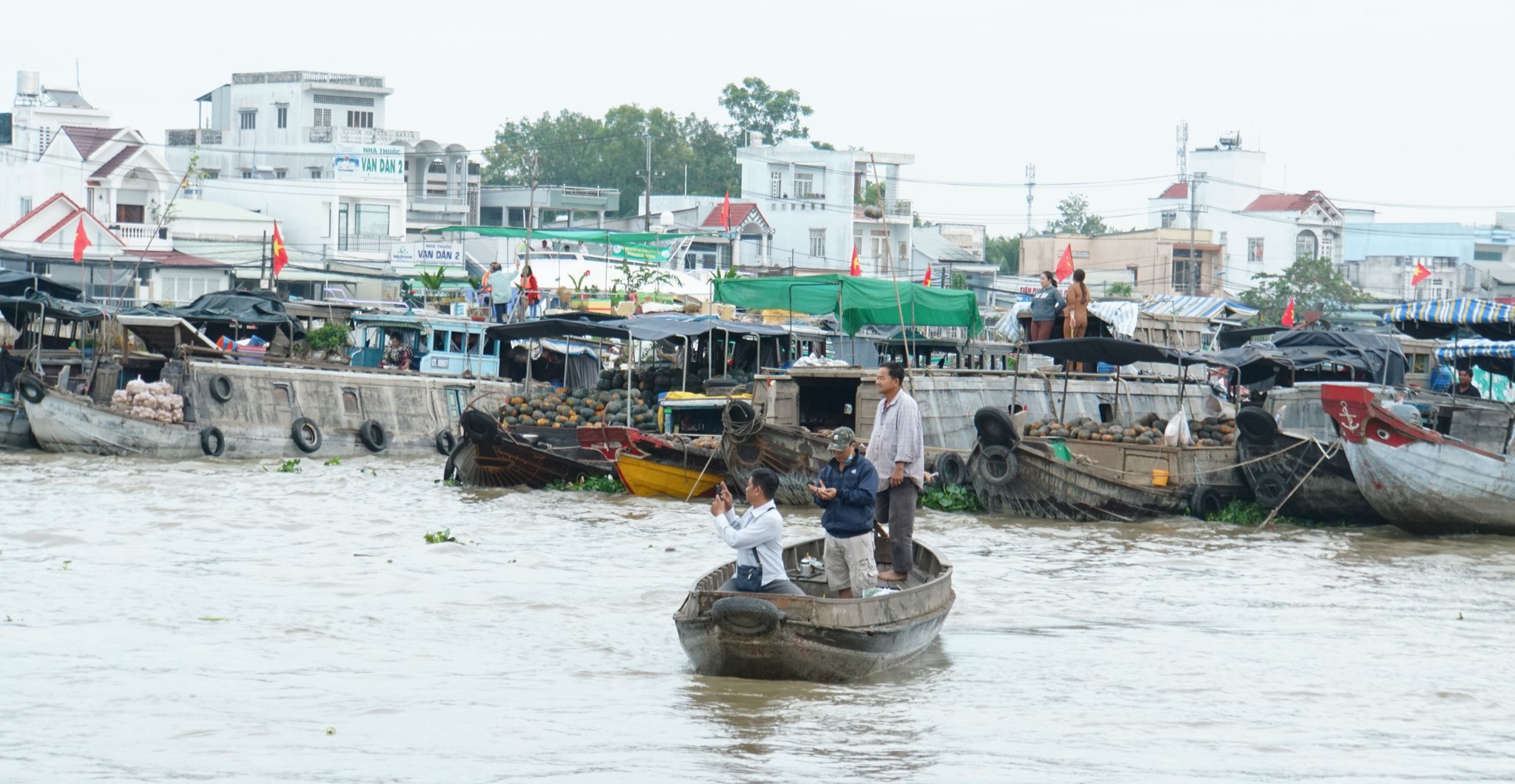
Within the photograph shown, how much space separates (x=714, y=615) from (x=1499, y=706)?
464 centimetres

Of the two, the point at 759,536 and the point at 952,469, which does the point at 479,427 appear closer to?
the point at 952,469

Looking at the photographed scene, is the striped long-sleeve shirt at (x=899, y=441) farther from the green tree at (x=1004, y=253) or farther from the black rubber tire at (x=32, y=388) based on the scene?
→ the green tree at (x=1004, y=253)

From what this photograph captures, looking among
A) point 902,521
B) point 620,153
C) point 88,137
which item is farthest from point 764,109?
point 902,521

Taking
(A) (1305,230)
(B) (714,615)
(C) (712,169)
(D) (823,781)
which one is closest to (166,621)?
(B) (714,615)

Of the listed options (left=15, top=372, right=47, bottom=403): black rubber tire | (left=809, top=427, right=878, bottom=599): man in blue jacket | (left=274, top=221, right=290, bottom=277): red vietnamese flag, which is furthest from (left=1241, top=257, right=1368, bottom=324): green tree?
(left=809, top=427, right=878, bottom=599): man in blue jacket

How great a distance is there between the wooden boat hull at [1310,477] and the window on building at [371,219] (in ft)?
116

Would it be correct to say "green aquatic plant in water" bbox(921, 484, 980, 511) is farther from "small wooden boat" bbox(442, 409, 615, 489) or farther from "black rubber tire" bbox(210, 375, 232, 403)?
"black rubber tire" bbox(210, 375, 232, 403)

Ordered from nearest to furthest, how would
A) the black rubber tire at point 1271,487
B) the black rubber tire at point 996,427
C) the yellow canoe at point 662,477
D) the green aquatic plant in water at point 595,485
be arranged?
the black rubber tire at point 996,427, the black rubber tire at point 1271,487, the yellow canoe at point 662,477, the green aquatic plant in water at point 595,485

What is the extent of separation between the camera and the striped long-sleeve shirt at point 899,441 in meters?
10.7

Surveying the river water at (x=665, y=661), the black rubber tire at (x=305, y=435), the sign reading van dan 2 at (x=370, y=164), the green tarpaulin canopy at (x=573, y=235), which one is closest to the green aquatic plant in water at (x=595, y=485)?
the river water at (x=665, y=661)

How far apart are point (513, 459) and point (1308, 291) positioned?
3748 cm

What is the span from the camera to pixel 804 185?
57.0m

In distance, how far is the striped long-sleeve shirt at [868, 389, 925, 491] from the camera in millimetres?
10695

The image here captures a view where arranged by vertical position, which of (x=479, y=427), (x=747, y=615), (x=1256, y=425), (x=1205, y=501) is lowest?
(x=1205, y=501)
